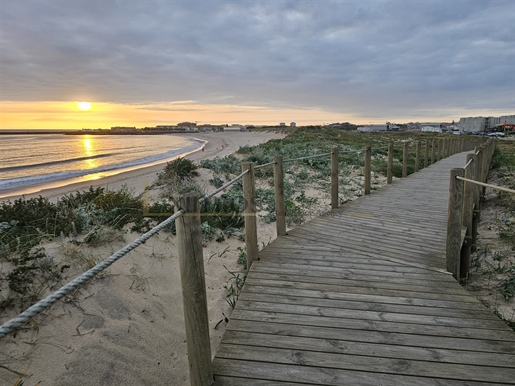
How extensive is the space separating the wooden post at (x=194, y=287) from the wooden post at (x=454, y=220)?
111 inches

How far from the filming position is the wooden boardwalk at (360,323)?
2188mm

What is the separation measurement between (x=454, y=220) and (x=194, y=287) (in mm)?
2914

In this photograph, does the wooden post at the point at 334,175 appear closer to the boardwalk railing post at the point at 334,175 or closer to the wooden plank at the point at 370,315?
the boardwalk railing post at the point at 334,175

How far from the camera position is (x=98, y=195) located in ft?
19.4

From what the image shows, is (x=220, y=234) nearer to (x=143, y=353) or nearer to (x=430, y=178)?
(x=143, y=353)

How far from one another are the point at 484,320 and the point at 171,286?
3170 millimetres

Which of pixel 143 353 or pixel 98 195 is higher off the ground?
pixel 98 195

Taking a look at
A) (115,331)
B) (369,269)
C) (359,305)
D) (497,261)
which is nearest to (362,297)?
(359,305)

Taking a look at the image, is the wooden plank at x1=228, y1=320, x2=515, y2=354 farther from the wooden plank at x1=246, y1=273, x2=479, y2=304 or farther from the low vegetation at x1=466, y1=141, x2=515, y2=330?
the low vegetation at x1=466, y1=141, x2=515, y2=330

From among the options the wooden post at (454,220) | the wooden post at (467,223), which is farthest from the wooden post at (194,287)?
the wooden post at (467,223)

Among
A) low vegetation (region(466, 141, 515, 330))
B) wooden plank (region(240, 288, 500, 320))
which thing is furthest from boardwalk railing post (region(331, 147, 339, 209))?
wooden plank (region(240, 288, 500, 320))

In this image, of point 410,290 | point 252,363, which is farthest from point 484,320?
point 252,363

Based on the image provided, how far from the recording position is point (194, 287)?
6.81ft

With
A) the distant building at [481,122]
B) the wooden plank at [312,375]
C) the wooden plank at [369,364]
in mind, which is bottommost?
the wooden plank at [312,375]
